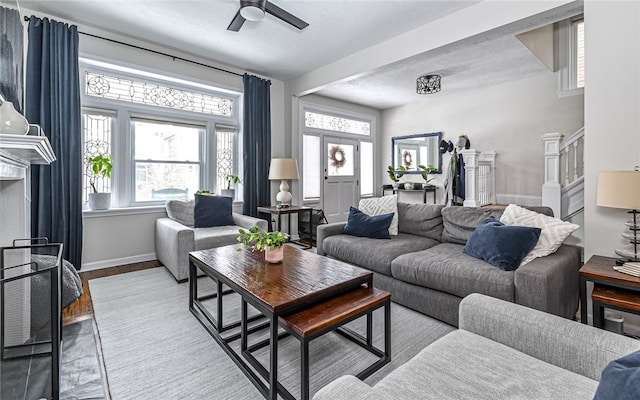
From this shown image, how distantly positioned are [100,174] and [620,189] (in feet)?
15.4

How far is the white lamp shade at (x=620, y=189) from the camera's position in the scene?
1704 mm

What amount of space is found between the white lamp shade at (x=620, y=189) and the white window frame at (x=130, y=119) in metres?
4.22

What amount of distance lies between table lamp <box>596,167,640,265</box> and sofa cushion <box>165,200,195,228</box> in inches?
153

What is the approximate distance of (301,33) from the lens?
3.52m

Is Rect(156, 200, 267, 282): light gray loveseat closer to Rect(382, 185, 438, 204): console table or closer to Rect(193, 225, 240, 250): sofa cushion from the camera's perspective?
Rect(193, 225, 240, 250): sofa cushion

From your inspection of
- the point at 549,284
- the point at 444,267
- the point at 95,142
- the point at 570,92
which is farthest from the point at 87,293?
the point at 570,92

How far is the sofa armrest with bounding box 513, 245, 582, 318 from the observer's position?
6.09ft

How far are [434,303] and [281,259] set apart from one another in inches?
46.8

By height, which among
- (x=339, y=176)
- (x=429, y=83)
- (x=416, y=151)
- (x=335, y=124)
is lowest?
(x=339, y=176)

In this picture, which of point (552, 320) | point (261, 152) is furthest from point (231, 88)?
point (552, 320)

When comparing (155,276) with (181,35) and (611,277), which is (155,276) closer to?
(181,35)

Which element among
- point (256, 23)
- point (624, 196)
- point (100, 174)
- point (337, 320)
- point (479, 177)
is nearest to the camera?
point (337, 320)

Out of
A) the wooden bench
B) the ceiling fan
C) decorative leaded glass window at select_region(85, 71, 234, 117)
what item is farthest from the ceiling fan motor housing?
the wooden bench

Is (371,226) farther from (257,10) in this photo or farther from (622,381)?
(622,381)
